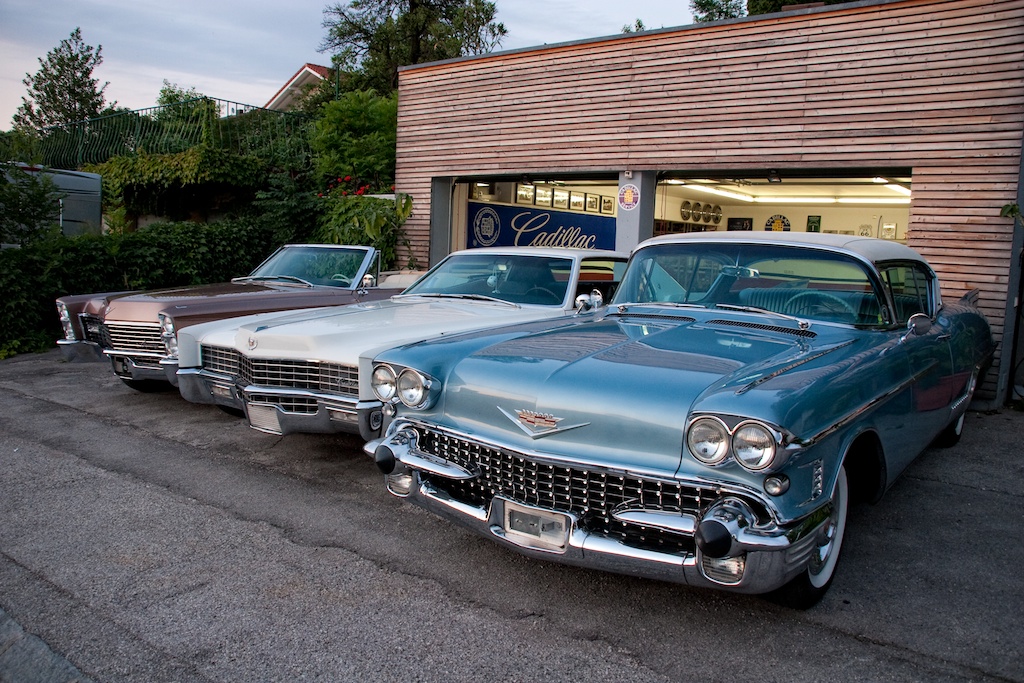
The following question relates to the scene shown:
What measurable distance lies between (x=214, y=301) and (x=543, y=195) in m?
7.47

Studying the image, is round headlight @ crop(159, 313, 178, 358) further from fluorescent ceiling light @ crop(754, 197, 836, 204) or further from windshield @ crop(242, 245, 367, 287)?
fluorescent ceiling light @ crop(754, 197, 836, 204)

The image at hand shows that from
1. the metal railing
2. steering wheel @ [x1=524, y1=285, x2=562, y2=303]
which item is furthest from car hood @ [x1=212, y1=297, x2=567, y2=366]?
the metal railing

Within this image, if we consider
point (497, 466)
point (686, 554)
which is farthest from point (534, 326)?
point (686, 554)

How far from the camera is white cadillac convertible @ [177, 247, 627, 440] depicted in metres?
4.61

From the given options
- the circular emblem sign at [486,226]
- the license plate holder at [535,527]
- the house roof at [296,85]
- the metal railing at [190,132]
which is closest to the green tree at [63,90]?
the house roof at [296,85]

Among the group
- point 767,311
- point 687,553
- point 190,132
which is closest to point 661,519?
point 687,553

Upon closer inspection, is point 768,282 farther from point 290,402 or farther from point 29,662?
point 29,662

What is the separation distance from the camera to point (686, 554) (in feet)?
8.70

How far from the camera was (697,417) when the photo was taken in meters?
2.64

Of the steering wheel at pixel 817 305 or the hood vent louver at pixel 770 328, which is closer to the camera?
the hood vent louver at pixel 770 328

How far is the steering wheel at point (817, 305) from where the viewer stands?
387 centimetres

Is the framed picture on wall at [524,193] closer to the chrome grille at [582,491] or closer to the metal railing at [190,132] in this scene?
the metal railing at [190,132]


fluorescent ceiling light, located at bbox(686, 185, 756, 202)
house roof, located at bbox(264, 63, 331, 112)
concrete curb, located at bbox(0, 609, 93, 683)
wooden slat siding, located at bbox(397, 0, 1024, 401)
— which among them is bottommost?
Answer: concrete curb, located at bbox(0, 609, 93, 683)

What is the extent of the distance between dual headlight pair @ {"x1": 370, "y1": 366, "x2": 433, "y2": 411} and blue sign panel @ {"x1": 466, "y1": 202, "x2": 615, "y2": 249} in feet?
30.1
